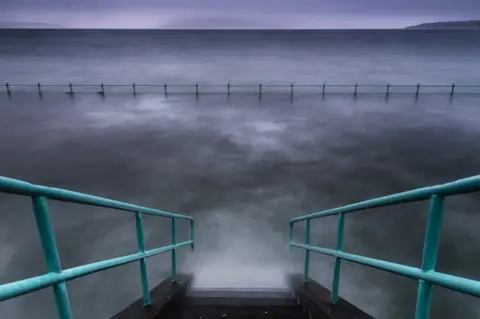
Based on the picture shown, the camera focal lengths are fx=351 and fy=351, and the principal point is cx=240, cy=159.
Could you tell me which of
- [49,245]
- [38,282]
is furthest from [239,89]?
[38,282]

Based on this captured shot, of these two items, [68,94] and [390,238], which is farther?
[68,94]

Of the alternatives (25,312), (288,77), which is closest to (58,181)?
(25,312)

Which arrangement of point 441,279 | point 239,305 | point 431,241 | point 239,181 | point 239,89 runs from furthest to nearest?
point 239,89 < point 239,181 < point 239,305 < point 431,241 < point 441,279

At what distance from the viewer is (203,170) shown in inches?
480

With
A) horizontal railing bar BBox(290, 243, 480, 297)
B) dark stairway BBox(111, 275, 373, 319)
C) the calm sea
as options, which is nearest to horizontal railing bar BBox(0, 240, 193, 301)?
dark stairway BBox(111, 275, 373, 319)

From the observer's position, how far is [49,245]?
1547mm

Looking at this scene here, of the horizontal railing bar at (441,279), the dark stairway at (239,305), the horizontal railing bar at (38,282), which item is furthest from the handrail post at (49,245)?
the horizontal railing bar at (441,279)

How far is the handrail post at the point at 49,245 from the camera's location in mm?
1483

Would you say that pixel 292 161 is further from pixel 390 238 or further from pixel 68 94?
pixel 68 94

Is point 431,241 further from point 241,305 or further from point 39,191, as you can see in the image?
point 241,305

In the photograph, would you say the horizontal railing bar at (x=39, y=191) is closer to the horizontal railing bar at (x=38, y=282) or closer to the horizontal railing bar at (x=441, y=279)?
the horizontal railing bar at (x=38, y=282)

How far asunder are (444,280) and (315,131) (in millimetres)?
15194

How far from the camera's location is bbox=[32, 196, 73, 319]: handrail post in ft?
4.87

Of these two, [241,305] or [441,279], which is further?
[241,305]
